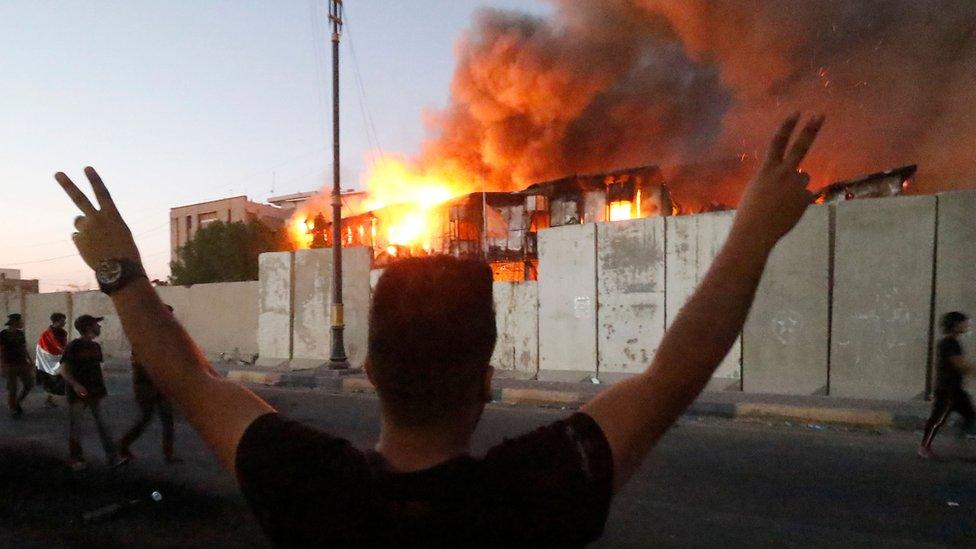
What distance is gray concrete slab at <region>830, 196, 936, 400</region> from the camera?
1027 centimetres

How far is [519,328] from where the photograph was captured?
14.7 meters

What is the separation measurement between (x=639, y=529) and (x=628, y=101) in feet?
109

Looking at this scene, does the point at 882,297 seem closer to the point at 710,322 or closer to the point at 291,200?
the point at 710,322

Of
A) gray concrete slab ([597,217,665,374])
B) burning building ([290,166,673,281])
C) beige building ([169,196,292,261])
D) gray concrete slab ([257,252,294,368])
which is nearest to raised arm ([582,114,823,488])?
gray concrete slab ([597,217,665,374])

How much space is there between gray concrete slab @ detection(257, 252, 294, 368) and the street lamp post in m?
3.43

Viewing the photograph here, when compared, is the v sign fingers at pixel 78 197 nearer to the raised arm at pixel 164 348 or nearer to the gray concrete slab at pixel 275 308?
the raised arm at pixel 164 348

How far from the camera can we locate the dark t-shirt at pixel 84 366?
6.96 meters

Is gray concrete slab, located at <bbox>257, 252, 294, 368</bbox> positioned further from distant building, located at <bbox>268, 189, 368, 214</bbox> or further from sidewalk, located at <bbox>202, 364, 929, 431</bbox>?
distant building, located at <bbox>268, 189, 368, 214</bbox>

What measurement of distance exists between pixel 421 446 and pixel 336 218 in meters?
14.4

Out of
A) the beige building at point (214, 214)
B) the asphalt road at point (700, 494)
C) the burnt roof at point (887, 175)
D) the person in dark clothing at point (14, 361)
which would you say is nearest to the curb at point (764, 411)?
the asphalt road at point (700, 494)

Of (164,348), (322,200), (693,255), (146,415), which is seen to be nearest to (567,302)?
(693,255)

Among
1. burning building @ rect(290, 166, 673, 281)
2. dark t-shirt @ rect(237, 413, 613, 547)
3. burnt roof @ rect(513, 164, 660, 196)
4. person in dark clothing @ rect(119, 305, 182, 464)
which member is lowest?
person in dark clothing @ rect(119, 305, 182, 464)

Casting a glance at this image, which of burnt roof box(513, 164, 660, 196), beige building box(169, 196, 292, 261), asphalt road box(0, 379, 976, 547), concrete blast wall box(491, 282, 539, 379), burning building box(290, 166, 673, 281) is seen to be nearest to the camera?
asphalt road box(0, 379, 976, 547)

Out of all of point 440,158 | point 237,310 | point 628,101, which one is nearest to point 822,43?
point 628,101
